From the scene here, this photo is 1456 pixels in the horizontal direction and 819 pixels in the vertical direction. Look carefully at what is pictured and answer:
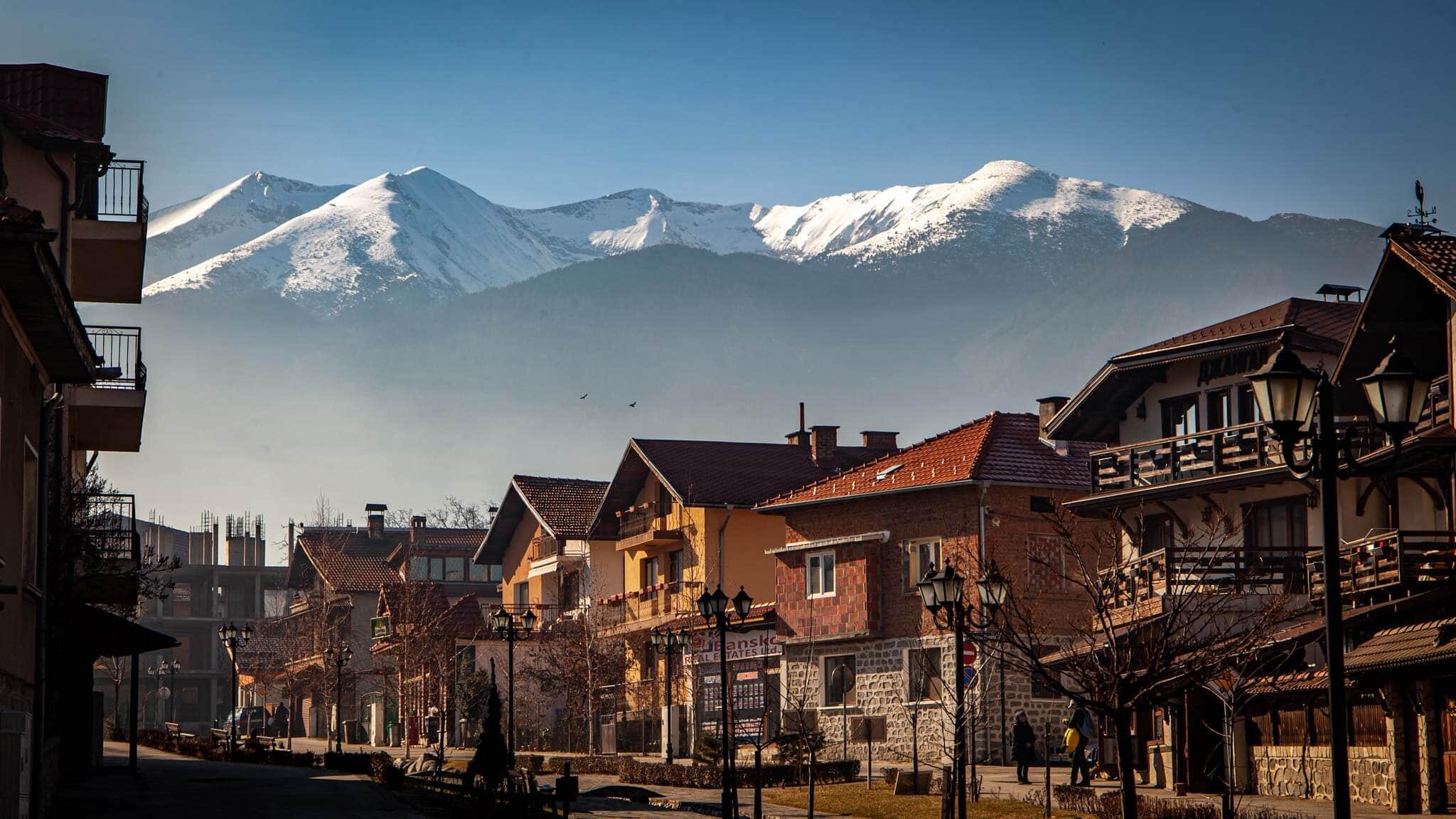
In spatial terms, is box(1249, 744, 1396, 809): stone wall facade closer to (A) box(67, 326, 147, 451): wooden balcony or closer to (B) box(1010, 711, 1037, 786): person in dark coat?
(B) box(1010, 711, 1037, 786): person in dark coat

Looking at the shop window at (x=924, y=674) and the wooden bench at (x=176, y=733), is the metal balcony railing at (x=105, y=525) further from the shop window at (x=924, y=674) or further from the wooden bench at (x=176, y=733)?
the wooden bench at (x=176, y=733)

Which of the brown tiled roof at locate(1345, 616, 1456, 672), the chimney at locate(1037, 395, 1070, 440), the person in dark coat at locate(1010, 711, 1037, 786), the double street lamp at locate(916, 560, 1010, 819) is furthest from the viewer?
the chimney at locate(1037, 395, 1070, 440)

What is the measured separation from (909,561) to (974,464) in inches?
143

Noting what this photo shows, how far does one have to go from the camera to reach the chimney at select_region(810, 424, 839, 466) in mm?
65625

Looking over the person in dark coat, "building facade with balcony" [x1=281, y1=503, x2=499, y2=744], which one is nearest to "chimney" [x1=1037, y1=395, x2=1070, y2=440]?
the person in dark coat

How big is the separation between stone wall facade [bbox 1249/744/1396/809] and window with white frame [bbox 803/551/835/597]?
20.3m

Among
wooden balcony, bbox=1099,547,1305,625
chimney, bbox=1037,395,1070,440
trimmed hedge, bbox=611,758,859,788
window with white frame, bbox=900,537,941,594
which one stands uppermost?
chimney, bbox=1037,395,1070,440

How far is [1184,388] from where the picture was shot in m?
41.9

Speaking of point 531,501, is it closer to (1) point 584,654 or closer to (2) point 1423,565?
(1) point 584,654

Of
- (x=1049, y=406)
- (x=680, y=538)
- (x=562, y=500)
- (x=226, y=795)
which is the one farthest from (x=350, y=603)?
(x=226, y=795)

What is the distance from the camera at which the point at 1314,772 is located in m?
30.9

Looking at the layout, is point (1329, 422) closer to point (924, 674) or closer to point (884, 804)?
point (884, 804)

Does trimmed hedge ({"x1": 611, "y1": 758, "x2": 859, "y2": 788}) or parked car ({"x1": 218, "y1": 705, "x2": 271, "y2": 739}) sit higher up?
trimmed hedge ({"x1": 611, "y1": 758, "x2": 859, "y2": 788})

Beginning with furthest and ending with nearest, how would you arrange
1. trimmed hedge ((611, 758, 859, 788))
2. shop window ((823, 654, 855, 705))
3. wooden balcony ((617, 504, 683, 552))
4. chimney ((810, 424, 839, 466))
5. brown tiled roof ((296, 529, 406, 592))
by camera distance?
brown tiled roof ((296, 529, 406, 592)), chimney ((810, 424, 839, 466)), wooden balcony ((617, 504, 683, 552)), shop window ((823, 654, 855, 705)), trimmed hedge ((611, 758, 859, 788))
